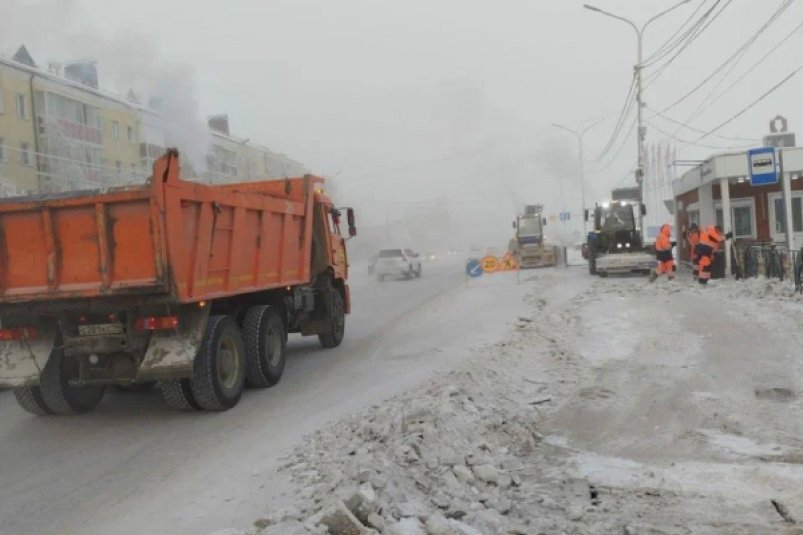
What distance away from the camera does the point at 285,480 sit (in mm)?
5129

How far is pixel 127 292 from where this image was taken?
6.70 meters

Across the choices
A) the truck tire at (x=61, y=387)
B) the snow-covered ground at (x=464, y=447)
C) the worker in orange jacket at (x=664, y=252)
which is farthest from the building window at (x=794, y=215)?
the truck tire at (x=61, y=387)

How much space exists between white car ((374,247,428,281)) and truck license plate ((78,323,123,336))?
82.5ft

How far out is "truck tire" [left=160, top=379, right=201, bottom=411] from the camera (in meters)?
7.38

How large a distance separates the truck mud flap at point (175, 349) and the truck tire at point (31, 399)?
4.90ft

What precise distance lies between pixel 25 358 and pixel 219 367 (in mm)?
1895

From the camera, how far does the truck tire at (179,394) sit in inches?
291

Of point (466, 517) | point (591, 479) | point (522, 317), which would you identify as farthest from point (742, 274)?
point (466, 517)

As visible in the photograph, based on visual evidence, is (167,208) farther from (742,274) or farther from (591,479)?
(742,274)

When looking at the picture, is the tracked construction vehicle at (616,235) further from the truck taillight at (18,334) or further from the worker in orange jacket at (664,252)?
the truck taillight at (18,334)

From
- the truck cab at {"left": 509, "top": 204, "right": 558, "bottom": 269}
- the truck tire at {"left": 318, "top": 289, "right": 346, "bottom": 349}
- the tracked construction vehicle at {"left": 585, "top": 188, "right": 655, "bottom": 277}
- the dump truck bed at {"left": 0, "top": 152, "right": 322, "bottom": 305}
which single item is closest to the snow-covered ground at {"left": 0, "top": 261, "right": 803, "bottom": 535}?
the truck tire at {"left": 318, "top": 289, "right": 346, "bottom": 349}

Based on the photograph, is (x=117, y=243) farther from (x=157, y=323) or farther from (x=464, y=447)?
(x=464, y=447)

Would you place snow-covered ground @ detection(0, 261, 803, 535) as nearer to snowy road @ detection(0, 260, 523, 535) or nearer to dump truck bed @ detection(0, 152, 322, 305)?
snowy road @ detection(0, 260, 523, 535)

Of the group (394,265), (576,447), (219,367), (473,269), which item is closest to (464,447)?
(576,447)
